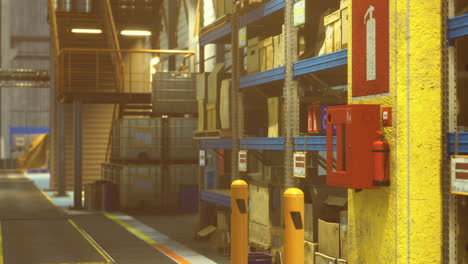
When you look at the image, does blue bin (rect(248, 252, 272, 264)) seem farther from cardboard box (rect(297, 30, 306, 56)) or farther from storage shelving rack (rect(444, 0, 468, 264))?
storage shelving rack (rect(444, 0, 468, 264))

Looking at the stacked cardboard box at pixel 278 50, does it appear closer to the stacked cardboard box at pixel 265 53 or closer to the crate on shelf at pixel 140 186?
the stacked cardboard box at pixel 265 53

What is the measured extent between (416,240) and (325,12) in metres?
3.76

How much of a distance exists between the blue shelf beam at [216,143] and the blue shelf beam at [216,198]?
706 millimetres

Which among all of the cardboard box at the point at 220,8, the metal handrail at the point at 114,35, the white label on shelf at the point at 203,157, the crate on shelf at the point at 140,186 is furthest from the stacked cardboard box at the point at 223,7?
the metal handrail at the point at 114,35

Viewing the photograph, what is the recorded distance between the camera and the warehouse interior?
580 centimetres

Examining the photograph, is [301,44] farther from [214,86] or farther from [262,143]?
[214,86]

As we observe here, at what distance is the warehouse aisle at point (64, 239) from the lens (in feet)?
34.5

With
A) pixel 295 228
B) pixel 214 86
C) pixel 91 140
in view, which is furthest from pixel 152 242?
pixel 91 140

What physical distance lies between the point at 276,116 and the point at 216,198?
2.28 meters

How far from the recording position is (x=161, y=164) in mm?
18203

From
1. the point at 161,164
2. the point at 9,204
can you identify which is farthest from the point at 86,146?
the point at 161,164

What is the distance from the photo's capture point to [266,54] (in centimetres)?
968

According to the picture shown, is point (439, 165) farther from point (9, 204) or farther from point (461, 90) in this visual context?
point (9, 204)

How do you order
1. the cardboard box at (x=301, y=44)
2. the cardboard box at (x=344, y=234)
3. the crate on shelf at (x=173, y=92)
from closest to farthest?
the cardboard box at (x=344, y=234), the cardboard box at (x=301, y=44), the crate on shelf at (x=173, y=92)
